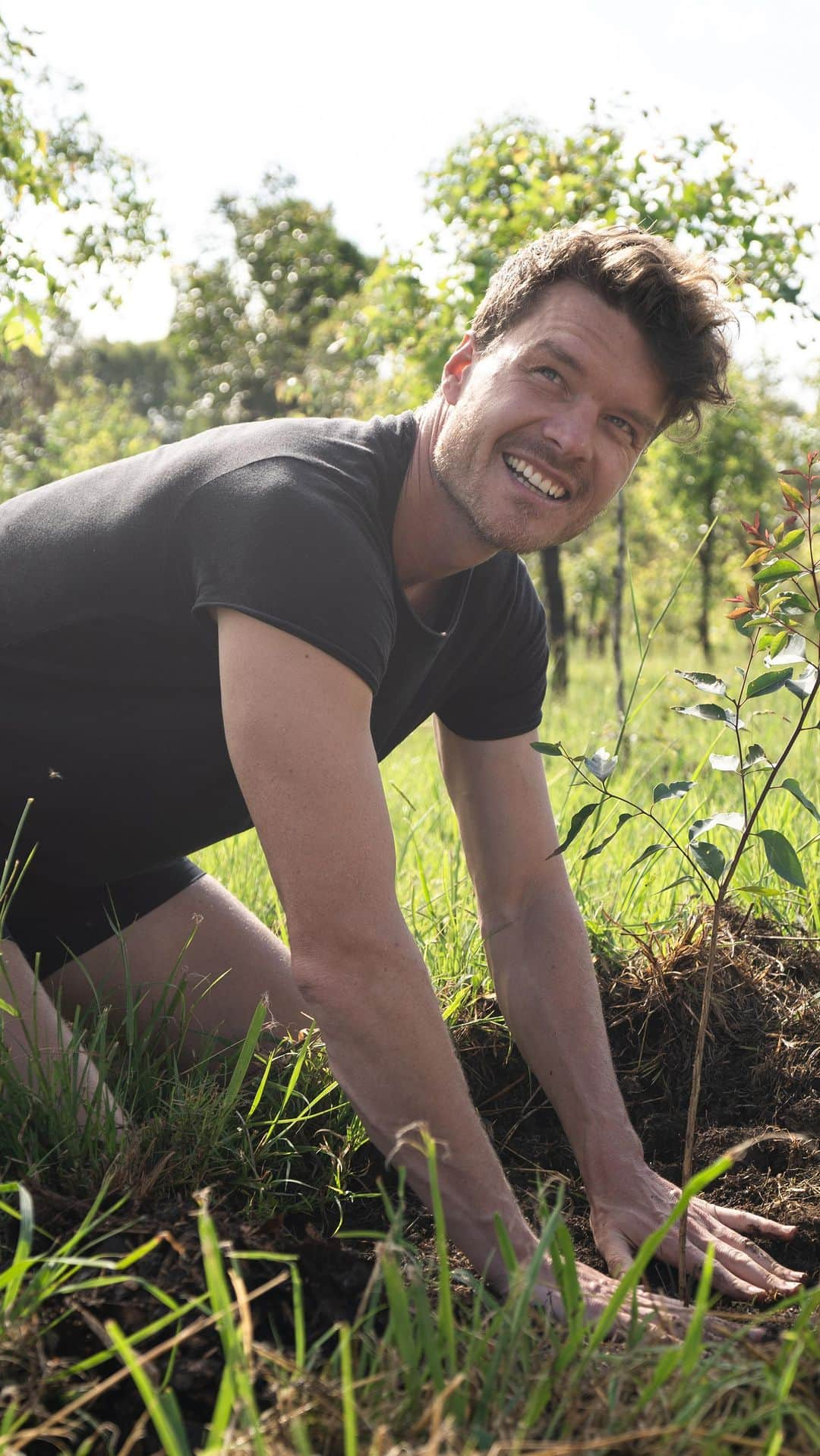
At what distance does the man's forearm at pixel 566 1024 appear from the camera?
1909mm

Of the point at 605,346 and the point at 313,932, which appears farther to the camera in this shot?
the point at 605,346

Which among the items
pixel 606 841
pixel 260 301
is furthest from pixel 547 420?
pixel 260 301

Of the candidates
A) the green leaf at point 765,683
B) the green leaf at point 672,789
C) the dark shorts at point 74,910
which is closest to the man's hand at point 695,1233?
the green leaf at point 672,789

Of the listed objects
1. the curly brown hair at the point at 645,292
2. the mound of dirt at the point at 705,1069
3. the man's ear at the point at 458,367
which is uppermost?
the curly brown hair at the point at 645,292

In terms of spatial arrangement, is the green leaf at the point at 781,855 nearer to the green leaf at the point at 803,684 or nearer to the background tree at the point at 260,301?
the green leaf at the point at 803,684

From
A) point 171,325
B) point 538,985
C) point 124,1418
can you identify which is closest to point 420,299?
point 538,985

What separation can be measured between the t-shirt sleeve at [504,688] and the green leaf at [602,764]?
0.61m

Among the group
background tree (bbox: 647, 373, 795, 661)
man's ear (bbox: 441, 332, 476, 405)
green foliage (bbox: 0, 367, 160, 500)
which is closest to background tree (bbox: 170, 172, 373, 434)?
green foliage (bbox: 0, 367, 160, 500)

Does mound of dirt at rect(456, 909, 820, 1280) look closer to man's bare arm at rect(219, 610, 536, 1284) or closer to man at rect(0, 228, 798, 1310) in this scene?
man at rect(0, 228, 798, 1310)

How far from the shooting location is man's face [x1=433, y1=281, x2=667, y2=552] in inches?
75.9

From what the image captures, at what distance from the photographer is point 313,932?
1515 mm

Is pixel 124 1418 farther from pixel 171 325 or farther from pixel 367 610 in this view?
pixel 171 325

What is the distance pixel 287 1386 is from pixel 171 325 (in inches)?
1211

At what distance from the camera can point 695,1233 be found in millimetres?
1763
